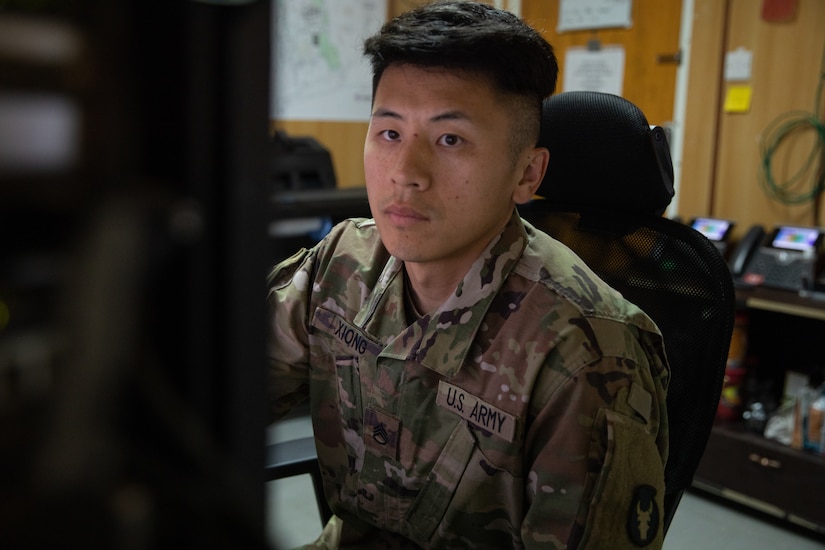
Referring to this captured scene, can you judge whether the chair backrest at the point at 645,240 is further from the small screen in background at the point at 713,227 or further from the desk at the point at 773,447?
the small screen in background at the point at 713,227

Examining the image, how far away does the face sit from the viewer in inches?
37.2

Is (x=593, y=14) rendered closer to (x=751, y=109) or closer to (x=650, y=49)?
(x=650, y=49)

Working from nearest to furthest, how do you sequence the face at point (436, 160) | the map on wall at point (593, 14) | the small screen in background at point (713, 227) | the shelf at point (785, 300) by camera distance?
the face at point (436, 160) < the shelf at point (785, 300) < the small screen in background at point (713, 227) < the map on wall at point (593, 14)

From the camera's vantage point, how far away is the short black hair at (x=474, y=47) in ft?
3.14

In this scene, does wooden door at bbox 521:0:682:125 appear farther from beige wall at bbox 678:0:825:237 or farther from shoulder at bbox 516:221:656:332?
shoulder at bbox 516:221:656:332

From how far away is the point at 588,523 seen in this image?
0.82m

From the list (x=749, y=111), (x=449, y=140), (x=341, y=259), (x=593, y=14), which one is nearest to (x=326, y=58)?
(x=593, y=14)

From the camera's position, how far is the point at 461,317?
3.24 feet

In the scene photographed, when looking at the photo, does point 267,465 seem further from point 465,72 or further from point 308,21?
point 308,21

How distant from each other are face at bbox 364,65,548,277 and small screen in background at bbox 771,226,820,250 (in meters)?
1.69

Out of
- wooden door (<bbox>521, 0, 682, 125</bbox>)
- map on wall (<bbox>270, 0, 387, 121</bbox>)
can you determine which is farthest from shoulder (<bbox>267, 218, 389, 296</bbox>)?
map on wall (<bbox>270, 0, 387, 121</bbox>)

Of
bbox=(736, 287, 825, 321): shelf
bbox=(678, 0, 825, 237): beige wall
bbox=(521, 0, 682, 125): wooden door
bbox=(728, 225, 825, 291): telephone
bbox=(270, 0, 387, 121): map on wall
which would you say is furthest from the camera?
bbox=(270, 0, 387, 121): map on wall

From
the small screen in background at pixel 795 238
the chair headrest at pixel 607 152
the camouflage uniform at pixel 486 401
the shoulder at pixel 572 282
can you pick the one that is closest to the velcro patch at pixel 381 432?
the camouflage uniform at pixel 486 401

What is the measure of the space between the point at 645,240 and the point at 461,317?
35 cm
